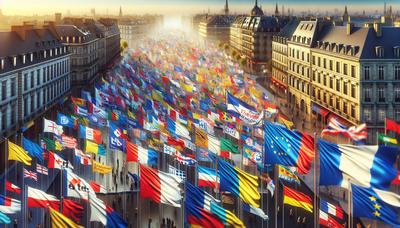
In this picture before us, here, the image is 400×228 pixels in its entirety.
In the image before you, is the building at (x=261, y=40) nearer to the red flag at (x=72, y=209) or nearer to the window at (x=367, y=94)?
the window at (x=367, y=94)

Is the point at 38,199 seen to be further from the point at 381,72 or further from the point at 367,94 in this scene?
the point at 381,72

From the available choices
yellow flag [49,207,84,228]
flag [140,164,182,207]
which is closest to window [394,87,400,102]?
flag [140,164,182,207]

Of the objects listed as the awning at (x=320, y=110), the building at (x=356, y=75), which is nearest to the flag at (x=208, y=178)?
the building at (x=356, y=75)

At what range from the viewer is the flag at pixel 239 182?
92.6ft

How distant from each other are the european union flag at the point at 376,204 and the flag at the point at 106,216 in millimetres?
12092

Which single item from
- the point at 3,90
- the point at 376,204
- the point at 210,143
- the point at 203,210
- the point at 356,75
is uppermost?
the point at 356,75

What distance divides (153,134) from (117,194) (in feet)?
31.5

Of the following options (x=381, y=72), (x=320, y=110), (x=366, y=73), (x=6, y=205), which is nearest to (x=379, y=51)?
(x=381, y=72)

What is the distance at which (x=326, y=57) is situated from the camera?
7412 cm

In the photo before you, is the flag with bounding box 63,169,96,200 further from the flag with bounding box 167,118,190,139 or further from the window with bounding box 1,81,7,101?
the window with bounding box 1,81,7,101

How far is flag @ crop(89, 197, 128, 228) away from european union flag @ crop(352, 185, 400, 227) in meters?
12.1

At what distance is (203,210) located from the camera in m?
25.4

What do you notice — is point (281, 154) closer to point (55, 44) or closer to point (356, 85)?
point (356, 85)

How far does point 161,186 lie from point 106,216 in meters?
3.62
